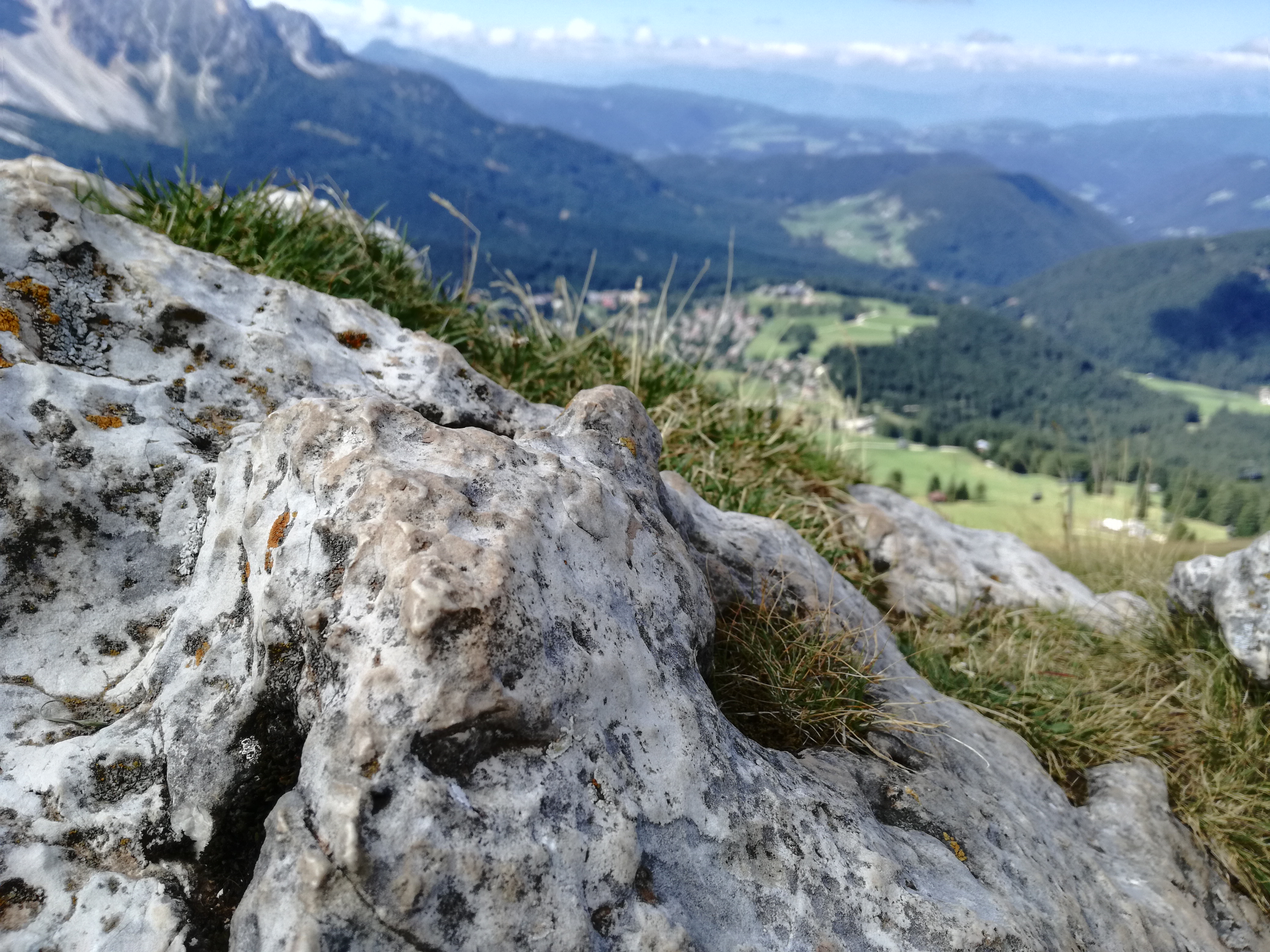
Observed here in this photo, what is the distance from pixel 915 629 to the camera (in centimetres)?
586

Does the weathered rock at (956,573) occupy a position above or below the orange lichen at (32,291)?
below

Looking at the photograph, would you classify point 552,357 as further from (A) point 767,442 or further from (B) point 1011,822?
(B) point 1011,822

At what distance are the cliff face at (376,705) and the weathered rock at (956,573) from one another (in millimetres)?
3196

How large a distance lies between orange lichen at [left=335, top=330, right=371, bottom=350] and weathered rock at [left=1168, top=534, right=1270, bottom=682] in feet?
19.3

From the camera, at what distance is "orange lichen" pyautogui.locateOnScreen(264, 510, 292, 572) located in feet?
8.04

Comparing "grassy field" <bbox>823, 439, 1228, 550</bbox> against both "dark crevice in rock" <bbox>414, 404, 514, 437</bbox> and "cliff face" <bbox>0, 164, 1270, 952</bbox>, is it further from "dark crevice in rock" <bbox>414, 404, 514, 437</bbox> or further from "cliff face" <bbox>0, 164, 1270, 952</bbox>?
"cliff face" <bbox>0, 164, 1270, 952</bbox>

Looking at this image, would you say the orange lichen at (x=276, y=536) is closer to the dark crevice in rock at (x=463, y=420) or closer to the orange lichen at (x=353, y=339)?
the dark crevice in rock at (x=463, y=420)

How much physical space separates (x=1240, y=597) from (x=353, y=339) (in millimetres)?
5962

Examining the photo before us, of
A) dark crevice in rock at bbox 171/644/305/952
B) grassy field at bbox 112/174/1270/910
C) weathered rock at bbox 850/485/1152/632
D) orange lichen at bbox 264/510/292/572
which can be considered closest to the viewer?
dark crevice in rock at bbox 171/644/305/952

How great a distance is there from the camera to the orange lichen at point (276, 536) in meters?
2.45

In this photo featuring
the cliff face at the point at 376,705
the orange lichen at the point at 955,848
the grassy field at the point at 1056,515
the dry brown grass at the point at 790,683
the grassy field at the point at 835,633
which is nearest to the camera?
the cliff face at the point at 376,705

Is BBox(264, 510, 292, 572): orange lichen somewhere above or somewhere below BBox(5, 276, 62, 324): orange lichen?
below

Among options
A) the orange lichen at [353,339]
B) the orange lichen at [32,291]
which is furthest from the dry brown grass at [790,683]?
the orange lichen at [32,291]

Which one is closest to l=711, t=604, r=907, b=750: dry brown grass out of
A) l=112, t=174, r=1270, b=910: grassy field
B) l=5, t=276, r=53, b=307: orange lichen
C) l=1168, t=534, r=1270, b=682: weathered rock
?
l=112, t=174, r=1270, b=910: grassy field
